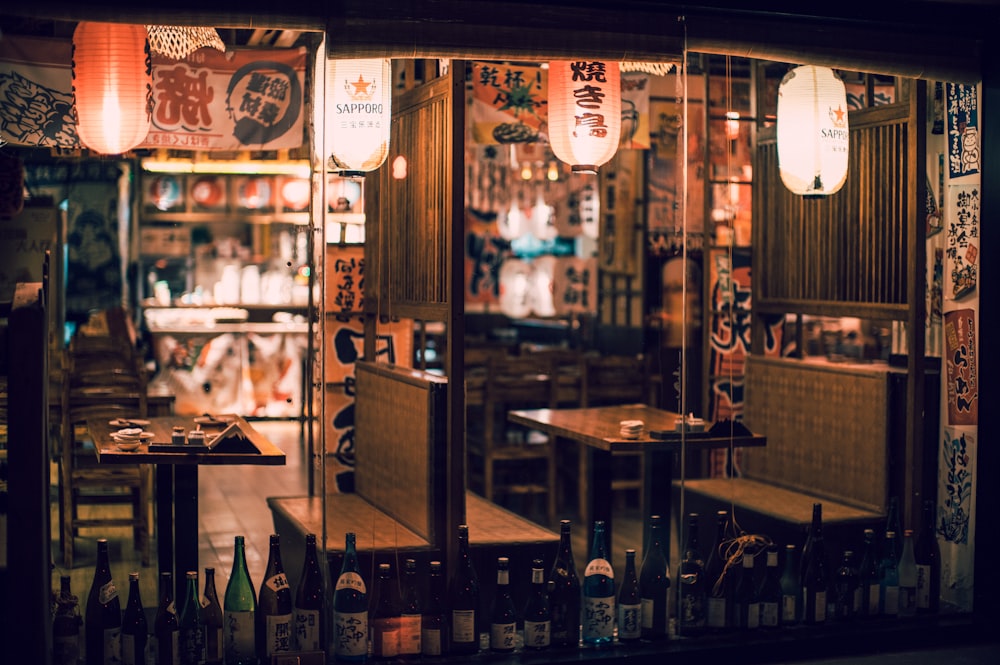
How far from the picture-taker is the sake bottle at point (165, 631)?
4.85m

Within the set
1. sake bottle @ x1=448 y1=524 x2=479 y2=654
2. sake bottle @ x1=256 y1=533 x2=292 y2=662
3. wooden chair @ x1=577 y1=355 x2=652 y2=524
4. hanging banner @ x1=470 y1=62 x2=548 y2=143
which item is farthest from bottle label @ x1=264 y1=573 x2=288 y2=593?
hanging banner @ x1=470 y1=62 x2=548 y2=143

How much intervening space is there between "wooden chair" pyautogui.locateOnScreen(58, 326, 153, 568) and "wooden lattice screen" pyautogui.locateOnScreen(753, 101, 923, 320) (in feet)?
13.3

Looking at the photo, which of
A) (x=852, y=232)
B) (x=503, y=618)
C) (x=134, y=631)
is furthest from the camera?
(x=852, y=232)

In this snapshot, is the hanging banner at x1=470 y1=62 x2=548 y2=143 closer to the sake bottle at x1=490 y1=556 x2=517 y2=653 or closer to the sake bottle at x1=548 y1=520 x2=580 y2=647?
the sake bottle at x1=548 y1=520 x2=580 y2=647

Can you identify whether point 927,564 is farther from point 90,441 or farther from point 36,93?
point 36,93

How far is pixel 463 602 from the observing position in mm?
5203

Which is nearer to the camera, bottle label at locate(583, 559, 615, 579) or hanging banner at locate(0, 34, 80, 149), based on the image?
bottle label at locate(583, 559, 615, 579)

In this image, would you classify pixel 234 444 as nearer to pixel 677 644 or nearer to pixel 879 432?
pixel 677 644

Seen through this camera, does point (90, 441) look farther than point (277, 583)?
Yes

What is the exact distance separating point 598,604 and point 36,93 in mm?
4599

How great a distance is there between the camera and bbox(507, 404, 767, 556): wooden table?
5824 millimetres

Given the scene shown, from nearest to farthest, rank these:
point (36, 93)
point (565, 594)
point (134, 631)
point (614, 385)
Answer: point (134, 631) → point (565, 594) → point (36, 93) → point (614, 385)

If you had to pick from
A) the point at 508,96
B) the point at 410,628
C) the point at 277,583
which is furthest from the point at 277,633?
the point at 508,96

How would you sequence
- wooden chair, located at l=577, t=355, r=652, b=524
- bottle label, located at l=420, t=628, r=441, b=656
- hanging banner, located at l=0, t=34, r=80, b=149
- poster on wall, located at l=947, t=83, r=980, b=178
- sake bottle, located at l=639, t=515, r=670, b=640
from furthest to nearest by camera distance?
wooden chair, located at l=577, t=355, r=652, b=524
hanging banner, located at l=0, t=34, r=80, b=149
poster on wall, located at l=947, t=83, r=980, b=178
sake bottle, located at l=639, t=515, r=670, b=640
bottle label, located at l=420, t=628, r=441, b=656
